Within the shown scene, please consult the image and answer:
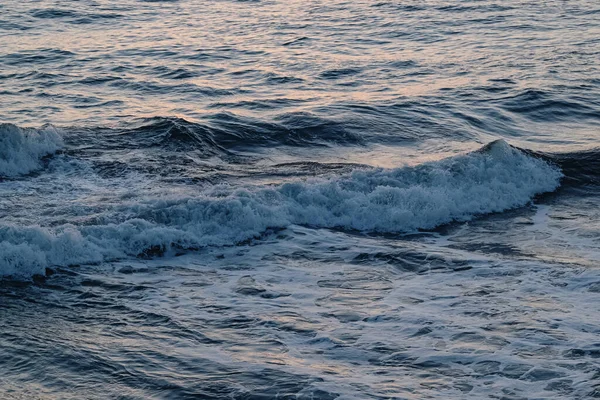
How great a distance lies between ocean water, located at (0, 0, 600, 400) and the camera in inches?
292

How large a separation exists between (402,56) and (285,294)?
12717mm

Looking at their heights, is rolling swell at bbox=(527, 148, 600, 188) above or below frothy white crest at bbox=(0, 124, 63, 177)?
below

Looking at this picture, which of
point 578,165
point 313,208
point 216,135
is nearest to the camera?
point 313,208

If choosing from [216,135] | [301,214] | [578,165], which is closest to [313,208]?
[301,214]

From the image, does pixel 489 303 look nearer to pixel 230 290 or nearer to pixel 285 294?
pixel 285 294

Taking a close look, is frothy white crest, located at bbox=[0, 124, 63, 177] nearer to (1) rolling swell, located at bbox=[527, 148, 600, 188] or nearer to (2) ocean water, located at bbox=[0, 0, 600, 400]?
(2) ocean water, located at bbox=[0, 0, 600, 400]

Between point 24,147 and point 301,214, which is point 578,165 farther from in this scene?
point 24,147

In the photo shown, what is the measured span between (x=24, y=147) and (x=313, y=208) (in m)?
5.11

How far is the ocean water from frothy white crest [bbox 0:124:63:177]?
0.04m

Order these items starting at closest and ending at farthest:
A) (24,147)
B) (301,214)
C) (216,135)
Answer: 1. (301,214)
2. (24,147)
3. (216,135)

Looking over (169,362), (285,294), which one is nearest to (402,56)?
(285,294)

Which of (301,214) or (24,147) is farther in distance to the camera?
(24,147)

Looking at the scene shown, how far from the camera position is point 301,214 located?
1162 centimetres

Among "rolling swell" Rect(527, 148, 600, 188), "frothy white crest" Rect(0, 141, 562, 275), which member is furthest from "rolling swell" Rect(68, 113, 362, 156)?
"rolling swell" Rect(527, 148, 600, 188)
